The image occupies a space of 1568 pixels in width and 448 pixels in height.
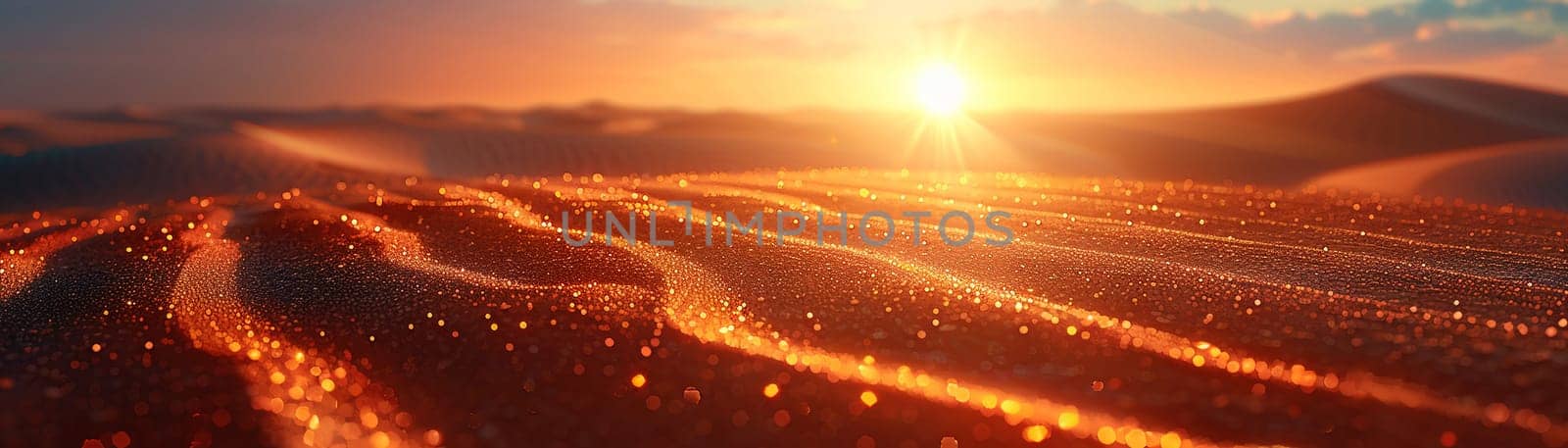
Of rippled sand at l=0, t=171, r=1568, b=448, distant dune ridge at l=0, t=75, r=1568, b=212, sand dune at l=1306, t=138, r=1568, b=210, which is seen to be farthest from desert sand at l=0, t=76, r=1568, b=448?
distant dune ridge at l=0, t=75, r=1568, b=212

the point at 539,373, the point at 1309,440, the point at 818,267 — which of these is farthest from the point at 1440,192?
the point at 539,373

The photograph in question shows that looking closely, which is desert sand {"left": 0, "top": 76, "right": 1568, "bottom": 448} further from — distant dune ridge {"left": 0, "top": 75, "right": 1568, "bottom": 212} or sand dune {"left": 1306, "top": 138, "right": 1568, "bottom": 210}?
distant dune ridge {"left": 0, "top": 75, "right": 1568, "bottom": 212}

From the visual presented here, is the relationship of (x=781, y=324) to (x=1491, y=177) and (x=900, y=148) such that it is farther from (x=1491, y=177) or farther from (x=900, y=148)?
(x=900, y=148)

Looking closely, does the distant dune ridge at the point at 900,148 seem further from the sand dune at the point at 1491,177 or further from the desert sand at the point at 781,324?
the desert sand at the point at 781,324

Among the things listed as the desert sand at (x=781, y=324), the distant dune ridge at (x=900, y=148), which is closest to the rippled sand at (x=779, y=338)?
the desert sand at (x=781, y=324)

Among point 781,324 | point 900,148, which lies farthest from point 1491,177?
point 781,324

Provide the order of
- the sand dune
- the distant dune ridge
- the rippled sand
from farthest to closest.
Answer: the distant dune ridge → the sand dune → the rippled sand

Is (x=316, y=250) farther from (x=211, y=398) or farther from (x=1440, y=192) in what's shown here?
(x=1440, y=192)
